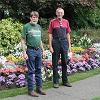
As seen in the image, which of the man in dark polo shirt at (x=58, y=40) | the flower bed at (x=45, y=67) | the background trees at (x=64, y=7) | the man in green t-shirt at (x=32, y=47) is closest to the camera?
the man in green t-shirt at (x=32, y=47)

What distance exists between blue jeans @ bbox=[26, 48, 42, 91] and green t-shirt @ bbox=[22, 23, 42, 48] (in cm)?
15

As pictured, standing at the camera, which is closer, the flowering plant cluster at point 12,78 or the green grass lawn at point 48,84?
the green grass lawn at point 48,84

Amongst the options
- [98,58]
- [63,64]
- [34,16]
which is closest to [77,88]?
[63,64]

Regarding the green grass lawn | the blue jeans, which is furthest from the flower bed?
the blue jeans

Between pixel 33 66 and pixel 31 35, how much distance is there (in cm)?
63

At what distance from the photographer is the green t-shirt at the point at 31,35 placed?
8.91 metres

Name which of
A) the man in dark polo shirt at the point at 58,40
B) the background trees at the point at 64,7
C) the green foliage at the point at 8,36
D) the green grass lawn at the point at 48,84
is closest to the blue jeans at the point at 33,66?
the green grass lawn at the point at 48,84

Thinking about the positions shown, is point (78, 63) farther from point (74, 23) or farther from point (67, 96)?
point (74, 23)

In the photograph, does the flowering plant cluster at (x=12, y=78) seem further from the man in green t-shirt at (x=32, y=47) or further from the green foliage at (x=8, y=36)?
the green foliage at (x=8, y=36)

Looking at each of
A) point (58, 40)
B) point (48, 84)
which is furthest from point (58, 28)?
point (48, 84)

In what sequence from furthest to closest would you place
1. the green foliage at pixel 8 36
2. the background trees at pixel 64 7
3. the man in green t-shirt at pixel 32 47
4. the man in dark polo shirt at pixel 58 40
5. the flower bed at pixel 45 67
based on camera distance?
1. the background trees at pixel 64 7
2. the green foliage at pixel 8 36
3. the flower bed at pixel 45 67
4. the man in dark polo shirt at pixel 58 40
5. the man in green t-shirt at pixel 32 47

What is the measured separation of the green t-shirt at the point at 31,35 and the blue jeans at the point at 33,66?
15 centimetres

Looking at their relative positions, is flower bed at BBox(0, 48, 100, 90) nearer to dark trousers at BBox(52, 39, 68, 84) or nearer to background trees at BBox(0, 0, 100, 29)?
dark trousers at BBox(52, 39, 68, 84)

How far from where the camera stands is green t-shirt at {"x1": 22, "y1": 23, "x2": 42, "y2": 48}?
891cm
